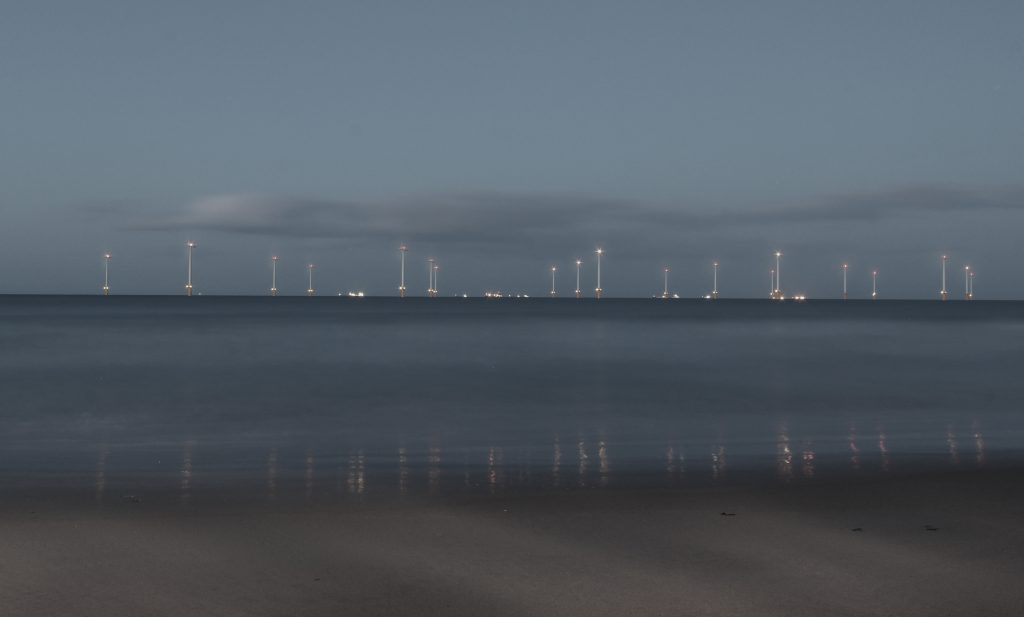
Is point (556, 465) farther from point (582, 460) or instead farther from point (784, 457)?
point (784, 457)

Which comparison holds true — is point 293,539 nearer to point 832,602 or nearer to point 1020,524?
point 832,602

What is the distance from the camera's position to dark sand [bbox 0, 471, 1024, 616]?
5617 millimetres

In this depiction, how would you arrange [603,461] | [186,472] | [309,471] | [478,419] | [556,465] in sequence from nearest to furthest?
[186,472] → [309,471] → [556,465] → [603,461] → [478,419]

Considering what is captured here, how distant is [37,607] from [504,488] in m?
5.18

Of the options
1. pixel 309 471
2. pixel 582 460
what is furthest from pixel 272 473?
pixel 582 460

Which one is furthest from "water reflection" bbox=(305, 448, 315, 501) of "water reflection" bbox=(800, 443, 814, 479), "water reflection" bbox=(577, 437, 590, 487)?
"water reflection" bbox=(800, 443, 814, 479)

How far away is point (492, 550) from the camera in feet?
22.7

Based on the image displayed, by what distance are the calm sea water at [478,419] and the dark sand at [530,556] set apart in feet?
4.34

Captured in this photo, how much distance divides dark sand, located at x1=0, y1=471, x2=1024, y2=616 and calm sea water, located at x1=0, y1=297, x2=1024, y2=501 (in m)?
1.32

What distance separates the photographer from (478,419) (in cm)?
1870

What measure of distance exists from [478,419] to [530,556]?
12008 mm

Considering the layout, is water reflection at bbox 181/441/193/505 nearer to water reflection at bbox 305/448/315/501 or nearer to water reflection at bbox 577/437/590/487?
water reflection at bbox 305/448/315/501

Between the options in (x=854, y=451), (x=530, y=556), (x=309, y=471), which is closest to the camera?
(x=530, y=556)

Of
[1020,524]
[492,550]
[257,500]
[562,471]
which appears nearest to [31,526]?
[257,500]
